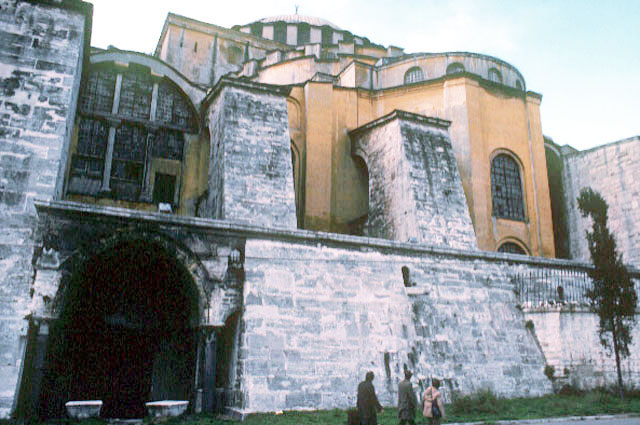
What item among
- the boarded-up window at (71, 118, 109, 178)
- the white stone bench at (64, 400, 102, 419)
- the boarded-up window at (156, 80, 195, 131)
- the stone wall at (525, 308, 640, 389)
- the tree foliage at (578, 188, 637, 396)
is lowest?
the white stone bench at (64, 400, 102, 419)

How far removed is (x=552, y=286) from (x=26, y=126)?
12.1 meters

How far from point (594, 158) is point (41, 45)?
58.3ft

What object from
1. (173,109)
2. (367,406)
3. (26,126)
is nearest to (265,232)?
(367,406)

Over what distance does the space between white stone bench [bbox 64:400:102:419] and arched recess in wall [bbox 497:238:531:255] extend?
13.3m

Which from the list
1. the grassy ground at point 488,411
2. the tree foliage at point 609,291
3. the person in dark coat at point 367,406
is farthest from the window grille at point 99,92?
the tree foliage at point 609,291

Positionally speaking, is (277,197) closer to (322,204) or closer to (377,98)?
(322,204)

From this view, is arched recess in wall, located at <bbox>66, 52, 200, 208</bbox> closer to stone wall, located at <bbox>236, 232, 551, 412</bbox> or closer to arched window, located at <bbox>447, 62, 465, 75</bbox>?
stone wall, located at <bbox>236, 232, 551, 412</bbox>

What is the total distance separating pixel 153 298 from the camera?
35.6ft

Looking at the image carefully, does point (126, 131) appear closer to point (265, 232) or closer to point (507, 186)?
point (265, 232)

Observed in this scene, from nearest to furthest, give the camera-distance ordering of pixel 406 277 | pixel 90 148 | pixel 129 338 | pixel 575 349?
pixel 129 338 → pixel 406 277 → pixel 575 349 → pixel 90 148

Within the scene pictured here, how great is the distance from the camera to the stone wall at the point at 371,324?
962 centimetres

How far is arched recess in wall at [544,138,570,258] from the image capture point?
19.9 metres

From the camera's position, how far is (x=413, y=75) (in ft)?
66.8

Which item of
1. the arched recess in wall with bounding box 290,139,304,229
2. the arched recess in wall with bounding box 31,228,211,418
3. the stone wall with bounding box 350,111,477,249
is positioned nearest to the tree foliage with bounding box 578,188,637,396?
the stone wall with bounding box 350,111,477,249
